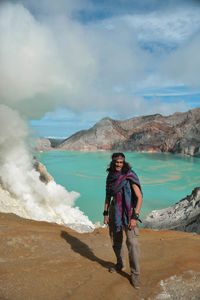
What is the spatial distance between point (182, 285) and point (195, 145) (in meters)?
72.8

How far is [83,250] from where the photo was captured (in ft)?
12.5

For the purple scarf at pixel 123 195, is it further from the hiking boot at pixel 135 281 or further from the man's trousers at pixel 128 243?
the hiking boot at pixel 135 281

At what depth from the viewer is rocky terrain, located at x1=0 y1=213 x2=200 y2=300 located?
8.11 ft

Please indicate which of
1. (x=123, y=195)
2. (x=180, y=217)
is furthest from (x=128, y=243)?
(x=180, y=217)

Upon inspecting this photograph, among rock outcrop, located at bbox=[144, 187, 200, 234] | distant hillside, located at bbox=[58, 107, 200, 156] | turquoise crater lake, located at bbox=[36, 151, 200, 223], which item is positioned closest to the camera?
rock outcrop, located at bbox=[144, 187, 200, 234]

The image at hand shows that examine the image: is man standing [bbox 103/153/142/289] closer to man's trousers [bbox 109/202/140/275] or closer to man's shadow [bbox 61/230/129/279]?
man's trousers [bbox 109/202/140/275]

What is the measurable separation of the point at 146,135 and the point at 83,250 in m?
80.7

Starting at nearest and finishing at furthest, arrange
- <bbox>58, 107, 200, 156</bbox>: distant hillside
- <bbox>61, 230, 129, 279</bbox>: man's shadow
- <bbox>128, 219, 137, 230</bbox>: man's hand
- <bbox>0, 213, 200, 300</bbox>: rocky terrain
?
1. <bbox>0, 213, 200, 300</bbox>: rocky terrain
2. <bbox>128, 219, 137, 230</bbox>: man's hand
3. <bbox>61, 230, 129, 279</bbox>: man's shadow
4. <bbox>58, 107, 200, 156</bbox>: distant hillside

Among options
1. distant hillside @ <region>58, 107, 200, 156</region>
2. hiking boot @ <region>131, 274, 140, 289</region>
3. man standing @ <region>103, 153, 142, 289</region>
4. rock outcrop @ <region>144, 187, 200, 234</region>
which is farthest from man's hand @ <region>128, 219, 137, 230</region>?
distant hillside @ <region>58, 107, 200, 156</region>

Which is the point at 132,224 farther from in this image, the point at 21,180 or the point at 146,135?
the point at 146,135

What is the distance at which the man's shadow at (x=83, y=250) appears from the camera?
3229mm

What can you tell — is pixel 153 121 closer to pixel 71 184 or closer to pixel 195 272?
pixel 71 184

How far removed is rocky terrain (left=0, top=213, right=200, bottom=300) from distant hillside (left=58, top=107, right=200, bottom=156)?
69106 mm

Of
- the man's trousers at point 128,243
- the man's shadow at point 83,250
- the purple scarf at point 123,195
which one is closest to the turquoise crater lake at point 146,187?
the man's shadow at point 83,250
